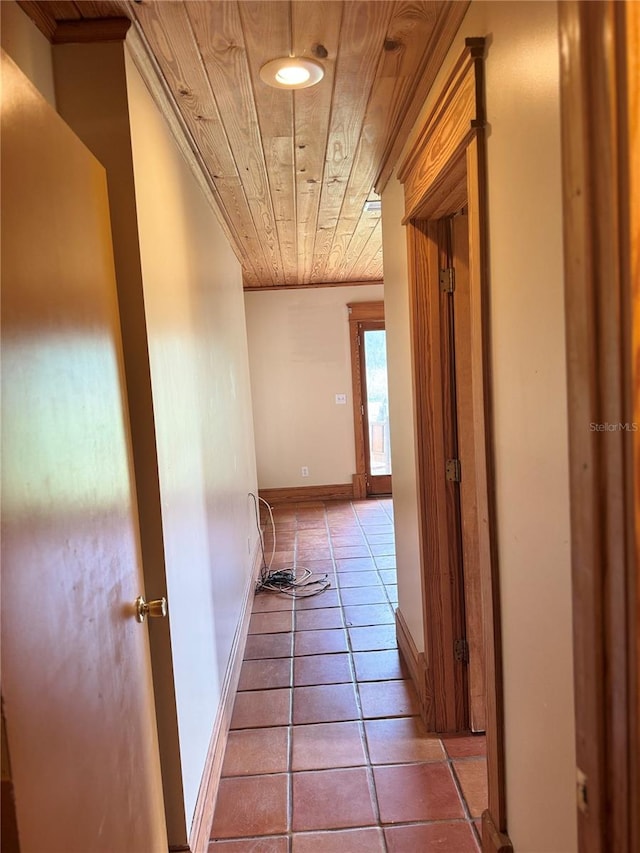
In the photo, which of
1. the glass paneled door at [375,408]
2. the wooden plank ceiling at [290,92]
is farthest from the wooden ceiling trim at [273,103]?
the glass paneled door at [375,408]

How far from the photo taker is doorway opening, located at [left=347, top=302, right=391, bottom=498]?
6.19 m

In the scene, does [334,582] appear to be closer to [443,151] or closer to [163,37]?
[443,151]

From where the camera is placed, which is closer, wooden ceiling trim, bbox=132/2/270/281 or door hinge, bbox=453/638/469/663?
wooden ceiling trim, bbox=132/2/270/281

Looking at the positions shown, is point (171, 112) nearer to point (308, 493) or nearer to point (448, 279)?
point (448, 279)

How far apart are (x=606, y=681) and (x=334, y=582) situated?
3288mm

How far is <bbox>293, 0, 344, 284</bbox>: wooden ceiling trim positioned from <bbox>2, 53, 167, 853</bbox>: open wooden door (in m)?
0.67

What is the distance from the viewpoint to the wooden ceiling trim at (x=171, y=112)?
143cm

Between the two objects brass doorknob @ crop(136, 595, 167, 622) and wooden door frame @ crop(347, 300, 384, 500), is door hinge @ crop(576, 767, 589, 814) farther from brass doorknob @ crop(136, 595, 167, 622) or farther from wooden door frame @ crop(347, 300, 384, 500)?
wooden door frame @ crop(347, 300, 384, 500)

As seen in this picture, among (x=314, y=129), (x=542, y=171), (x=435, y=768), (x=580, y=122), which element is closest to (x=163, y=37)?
(x=314, y=129)

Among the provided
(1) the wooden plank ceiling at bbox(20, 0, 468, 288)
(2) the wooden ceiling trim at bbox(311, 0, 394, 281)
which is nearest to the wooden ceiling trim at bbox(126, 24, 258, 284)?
(1) the wooden plank ceiling at bbox(20, 0, 468, 288)

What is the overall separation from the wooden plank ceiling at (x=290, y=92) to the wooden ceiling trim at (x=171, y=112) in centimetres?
1

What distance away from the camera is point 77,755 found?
0.92 metres

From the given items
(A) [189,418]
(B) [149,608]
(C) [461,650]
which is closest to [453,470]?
(C) [461,650]

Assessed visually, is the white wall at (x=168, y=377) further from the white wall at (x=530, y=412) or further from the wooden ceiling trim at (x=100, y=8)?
the white wall at (x=530, y=412)
